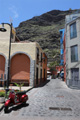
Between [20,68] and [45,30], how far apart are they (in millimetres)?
113940

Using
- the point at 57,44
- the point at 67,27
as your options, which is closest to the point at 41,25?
the point at 57,44

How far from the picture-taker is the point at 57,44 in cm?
10781

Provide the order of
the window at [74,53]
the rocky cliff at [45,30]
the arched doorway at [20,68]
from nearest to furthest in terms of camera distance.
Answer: the window at [74,53], the arched doorway at [20,68], the rocky cliff at [45,30]

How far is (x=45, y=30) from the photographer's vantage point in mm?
128000

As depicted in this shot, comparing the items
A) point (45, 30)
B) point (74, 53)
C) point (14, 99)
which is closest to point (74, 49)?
point (74, 53)

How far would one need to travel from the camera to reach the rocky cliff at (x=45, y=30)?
106 m

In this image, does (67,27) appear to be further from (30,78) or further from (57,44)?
(57,44)

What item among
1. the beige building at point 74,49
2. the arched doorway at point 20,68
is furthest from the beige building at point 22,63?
the beige building at point 74,49

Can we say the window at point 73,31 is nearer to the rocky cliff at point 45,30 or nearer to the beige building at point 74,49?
the beige building at point 74,49

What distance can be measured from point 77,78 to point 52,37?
98.8m

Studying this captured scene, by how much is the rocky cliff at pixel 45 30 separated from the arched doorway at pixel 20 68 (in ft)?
200

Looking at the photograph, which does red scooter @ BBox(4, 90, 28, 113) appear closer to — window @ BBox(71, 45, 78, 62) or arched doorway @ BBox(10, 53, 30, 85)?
arched doorway @ BBox(10, 53, 30, 85)

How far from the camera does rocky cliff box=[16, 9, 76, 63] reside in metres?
106

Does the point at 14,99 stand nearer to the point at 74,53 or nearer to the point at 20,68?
the point at 20,68
